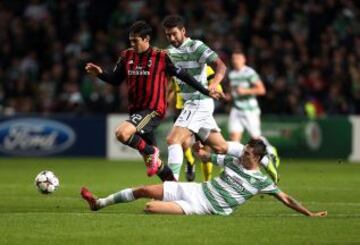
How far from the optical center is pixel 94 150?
23.8 metres

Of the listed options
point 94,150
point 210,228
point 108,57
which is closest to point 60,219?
point 210,228

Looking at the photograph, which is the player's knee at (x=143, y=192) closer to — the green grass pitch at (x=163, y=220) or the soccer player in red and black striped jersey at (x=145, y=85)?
the green grass pitch at (x=163, y=220)

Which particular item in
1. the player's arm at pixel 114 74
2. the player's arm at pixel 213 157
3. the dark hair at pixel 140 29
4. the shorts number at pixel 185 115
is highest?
the dark hair at pixel 140 29

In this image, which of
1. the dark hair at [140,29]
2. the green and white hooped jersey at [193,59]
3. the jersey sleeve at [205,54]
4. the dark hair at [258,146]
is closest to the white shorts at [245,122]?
the green and white hooped jersey at [193,59]

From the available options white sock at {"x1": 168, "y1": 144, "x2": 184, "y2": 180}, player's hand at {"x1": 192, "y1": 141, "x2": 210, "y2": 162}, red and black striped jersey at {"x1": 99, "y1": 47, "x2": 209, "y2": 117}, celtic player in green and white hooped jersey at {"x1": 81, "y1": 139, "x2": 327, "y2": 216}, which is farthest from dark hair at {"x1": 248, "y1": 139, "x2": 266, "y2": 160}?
white sock at {"x1": 168, "y1": 144, "x2": 184, "y2": 180}

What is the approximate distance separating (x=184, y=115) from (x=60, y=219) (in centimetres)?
321

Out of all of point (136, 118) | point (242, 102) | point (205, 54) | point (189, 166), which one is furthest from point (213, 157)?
point (242, 102)

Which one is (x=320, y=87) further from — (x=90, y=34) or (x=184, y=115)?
(x=184, y=115)

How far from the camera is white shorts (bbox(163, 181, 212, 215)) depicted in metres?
10.5

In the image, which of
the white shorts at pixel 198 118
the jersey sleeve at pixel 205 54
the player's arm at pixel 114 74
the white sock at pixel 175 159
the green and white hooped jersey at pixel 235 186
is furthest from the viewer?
the white shorts at pixel 198 118

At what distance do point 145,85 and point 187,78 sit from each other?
0.53 m

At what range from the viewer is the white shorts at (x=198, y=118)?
41.9 ft

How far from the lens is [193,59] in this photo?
12812 millimetres

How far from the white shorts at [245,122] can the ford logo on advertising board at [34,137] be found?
254 inches
